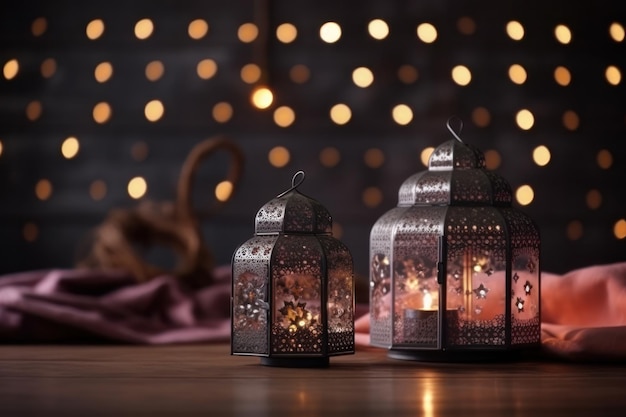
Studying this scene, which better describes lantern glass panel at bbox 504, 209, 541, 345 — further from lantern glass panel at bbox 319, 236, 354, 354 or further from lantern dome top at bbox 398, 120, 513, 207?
lantern glass panel at bbox 319, 236, 354, 354

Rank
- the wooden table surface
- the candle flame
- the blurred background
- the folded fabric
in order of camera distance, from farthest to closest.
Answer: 1. the blurred background
2. the folded fabric
3. the candle flame
4. the wooden table surface

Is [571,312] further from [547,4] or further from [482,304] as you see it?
[547,4]

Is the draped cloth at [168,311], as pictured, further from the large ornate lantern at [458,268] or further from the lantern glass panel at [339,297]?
the lantern glass panel at [339,297]

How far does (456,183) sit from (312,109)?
1160 millimetres

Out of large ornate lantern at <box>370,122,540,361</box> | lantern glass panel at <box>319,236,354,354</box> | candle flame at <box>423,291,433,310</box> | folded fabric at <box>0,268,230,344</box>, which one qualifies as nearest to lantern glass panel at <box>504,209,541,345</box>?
large ornate lantern at <box>370,122,540,361</box>

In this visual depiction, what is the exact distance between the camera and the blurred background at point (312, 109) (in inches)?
95.3

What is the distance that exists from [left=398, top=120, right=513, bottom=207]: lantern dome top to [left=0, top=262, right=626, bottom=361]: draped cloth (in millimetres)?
215

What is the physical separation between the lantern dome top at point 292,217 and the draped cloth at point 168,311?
11.6 inches

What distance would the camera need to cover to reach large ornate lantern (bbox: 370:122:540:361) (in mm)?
1306

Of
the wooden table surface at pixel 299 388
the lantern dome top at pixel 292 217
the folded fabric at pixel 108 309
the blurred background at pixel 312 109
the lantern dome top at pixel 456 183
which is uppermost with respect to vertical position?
the blurred background at pixel 312 109

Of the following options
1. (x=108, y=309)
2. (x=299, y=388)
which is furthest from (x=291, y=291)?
(x=108, y=309)

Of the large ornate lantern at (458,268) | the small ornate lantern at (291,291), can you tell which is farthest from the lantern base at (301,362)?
the large ornate lantern at (458,268)

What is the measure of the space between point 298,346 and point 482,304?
0.25 meters

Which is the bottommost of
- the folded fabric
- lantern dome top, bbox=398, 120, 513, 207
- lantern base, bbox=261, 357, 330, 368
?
lantern base, bbox=261, 357, 330, 368
